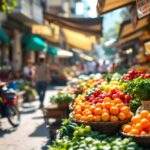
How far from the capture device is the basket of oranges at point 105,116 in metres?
5.93

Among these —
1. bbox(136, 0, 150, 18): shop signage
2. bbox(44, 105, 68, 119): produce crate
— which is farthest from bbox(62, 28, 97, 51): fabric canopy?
bbox(136, 0, 150, 18): shop signage

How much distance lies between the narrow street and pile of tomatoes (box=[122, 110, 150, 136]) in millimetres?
3816

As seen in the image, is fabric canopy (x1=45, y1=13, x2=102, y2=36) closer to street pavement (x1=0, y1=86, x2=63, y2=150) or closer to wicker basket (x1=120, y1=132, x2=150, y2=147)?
street pavement (x1=0, y1=86, x2=63, y2=150)

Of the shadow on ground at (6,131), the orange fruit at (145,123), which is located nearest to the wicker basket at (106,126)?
the orange fruit at (145,123)

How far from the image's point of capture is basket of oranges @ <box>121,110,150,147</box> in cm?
521

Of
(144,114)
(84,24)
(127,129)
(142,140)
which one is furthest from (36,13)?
(142,140)

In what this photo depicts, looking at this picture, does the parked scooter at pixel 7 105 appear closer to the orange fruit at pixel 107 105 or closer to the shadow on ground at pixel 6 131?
the shadow on ground at pixel 6 131

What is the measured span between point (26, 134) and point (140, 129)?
6.03 metres

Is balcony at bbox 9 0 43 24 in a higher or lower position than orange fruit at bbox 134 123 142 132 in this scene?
higher

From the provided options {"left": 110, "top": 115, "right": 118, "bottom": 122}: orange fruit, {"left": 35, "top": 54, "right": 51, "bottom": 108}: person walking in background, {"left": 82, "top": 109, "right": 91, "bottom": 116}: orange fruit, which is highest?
{"left": 35, "top": 54, "right": 51, "bottom": 108}: person walking in background

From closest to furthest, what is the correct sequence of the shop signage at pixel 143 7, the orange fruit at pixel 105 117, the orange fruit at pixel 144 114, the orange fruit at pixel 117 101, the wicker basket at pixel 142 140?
1. the wicker basket at pixel 142 140
2. the orange fruit at pixel 144 114
3. the orange fruit at pixel 105 117
4. the orange fruit at pixel 117 101
5. the shop signage at pixel 143 7

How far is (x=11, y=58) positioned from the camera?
28625 millimetres

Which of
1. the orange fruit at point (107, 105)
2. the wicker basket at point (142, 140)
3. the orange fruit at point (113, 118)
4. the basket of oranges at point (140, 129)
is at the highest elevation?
the orange fruit at point (107, 105)

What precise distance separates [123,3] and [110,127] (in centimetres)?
577
